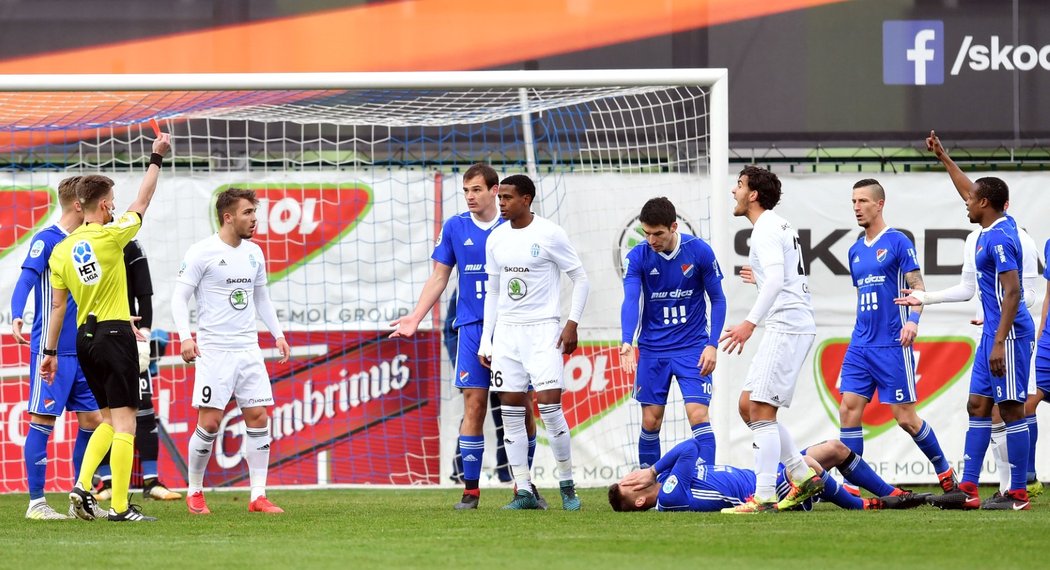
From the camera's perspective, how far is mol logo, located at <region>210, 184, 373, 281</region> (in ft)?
35.4

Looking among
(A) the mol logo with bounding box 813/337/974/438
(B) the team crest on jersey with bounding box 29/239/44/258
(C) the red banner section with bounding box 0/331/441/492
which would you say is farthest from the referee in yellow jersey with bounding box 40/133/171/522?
(A) the mol logo with bounding box 813/337/974/438

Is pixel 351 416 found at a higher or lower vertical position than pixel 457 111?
lower

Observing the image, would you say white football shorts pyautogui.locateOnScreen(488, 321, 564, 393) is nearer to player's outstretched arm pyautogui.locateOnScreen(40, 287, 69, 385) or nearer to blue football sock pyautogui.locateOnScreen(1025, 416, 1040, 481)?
player's outstretched arm pyautogui.locateOnScreen(40, 287, 69, 385)

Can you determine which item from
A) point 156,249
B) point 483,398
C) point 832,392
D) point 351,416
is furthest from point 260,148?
point 832,392

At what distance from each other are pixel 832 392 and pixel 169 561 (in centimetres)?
668

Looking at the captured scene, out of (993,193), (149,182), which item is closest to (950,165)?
(993,193)

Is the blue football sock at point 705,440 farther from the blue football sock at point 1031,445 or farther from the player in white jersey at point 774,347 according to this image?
the blue football sock at point 1031,445

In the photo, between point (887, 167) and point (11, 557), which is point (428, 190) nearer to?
point (887, 167)

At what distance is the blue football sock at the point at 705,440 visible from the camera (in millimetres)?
7809

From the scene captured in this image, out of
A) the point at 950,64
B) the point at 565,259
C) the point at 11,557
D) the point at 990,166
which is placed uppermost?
the point at 950,64

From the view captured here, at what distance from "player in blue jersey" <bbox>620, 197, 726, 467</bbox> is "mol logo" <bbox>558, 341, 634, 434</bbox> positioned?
8.44 feet

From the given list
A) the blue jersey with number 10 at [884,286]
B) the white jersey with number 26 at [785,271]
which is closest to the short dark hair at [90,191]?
the white jersey with number 26 at [785,271]

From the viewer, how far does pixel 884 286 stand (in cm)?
833

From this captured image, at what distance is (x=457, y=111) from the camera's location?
1048 cm
